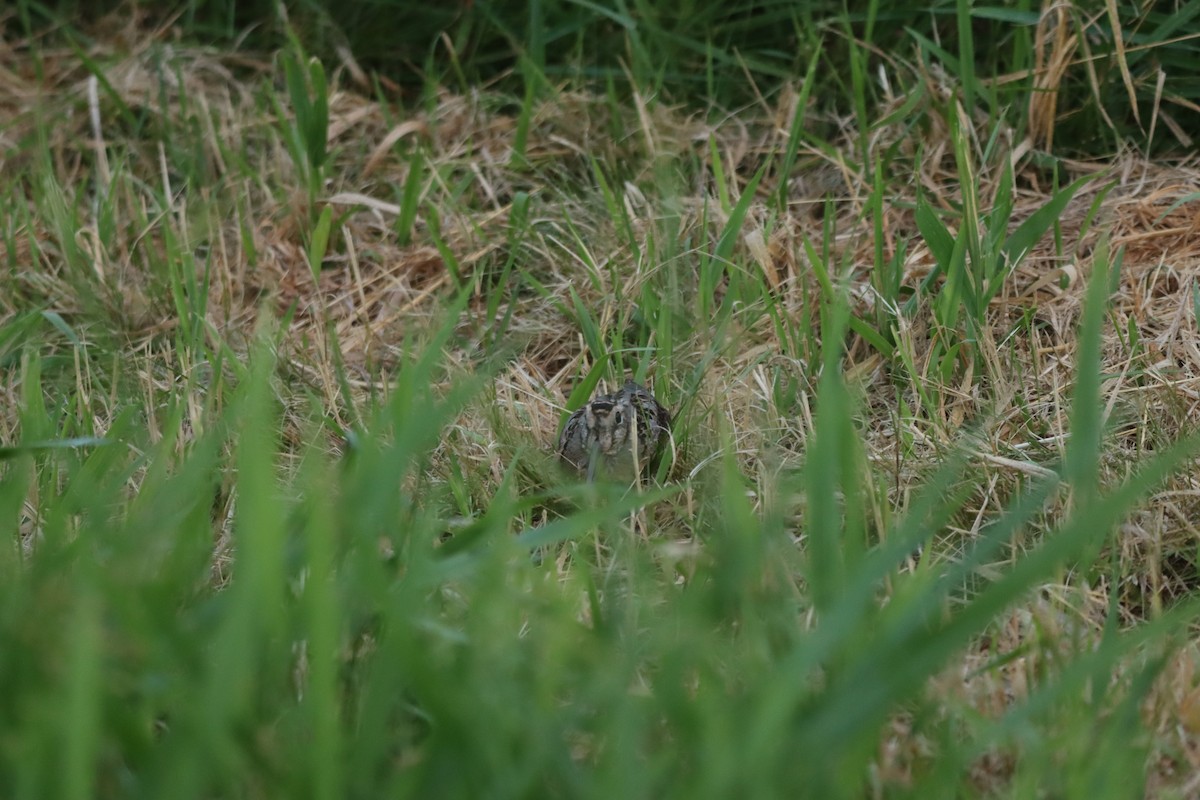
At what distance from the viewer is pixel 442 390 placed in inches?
78.9

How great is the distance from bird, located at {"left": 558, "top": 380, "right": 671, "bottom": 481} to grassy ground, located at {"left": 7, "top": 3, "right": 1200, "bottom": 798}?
6 centimetres

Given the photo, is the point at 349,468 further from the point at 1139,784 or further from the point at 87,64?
the point at 87,64

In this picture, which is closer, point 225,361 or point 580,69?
point 225,361

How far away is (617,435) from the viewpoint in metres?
1.69

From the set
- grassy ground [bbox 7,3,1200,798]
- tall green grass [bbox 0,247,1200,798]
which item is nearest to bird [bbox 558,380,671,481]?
grassy ground [bbox 7,3,1200,798]

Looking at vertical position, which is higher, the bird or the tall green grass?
the tall green grass

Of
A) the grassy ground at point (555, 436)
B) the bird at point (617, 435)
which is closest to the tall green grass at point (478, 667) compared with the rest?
the grassy ground at point (555, 436)

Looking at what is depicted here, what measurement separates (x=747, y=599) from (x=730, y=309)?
107cm

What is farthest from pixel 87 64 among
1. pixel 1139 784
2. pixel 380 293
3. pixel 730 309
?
pixel 1139 784

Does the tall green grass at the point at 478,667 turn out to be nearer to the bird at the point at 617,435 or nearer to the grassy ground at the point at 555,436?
the grassy ground at the point at 555,436

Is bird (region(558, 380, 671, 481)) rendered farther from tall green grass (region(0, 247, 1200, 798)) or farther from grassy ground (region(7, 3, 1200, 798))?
tall green grass (region(0, 247, 1200, 798))

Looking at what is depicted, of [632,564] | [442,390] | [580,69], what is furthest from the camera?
[580,69]

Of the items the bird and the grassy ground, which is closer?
the grassy ground

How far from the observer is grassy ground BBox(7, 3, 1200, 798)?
0.93 m
